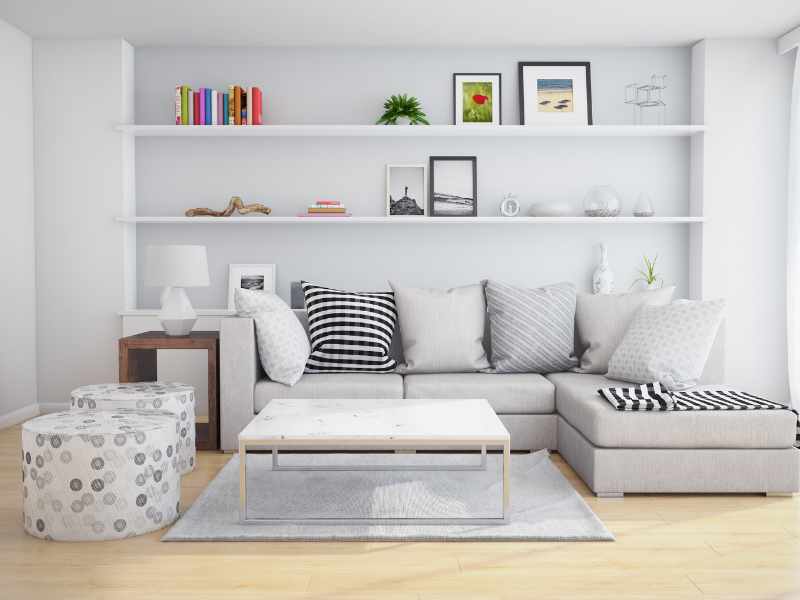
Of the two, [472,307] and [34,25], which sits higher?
[34,25]

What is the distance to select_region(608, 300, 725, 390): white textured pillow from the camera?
382 centimetres

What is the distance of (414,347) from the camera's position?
14.6ft

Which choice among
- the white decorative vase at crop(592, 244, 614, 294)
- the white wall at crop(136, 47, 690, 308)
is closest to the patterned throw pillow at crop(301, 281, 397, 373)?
the white wall at crop(136, 47, 690, 308)

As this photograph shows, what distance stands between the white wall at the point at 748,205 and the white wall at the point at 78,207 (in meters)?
4.01

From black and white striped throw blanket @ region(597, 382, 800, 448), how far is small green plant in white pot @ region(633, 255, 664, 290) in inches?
71.7

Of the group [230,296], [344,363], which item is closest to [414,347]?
[344,363]

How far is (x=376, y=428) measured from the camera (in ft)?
9.73

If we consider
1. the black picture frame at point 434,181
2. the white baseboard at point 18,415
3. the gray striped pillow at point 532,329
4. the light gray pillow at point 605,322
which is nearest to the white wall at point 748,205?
the light gray pillow at point 605,322

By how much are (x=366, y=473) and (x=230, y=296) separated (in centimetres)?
220

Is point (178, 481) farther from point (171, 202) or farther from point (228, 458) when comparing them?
point (171, 202)

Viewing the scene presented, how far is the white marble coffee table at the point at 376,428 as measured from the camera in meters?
2.84

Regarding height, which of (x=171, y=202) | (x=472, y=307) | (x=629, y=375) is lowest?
(x=629, y=375)

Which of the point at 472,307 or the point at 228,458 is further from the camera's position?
the point at 472,307

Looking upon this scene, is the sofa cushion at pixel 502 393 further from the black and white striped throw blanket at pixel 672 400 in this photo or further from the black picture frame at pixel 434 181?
the black picture frame at pixel 434 181
